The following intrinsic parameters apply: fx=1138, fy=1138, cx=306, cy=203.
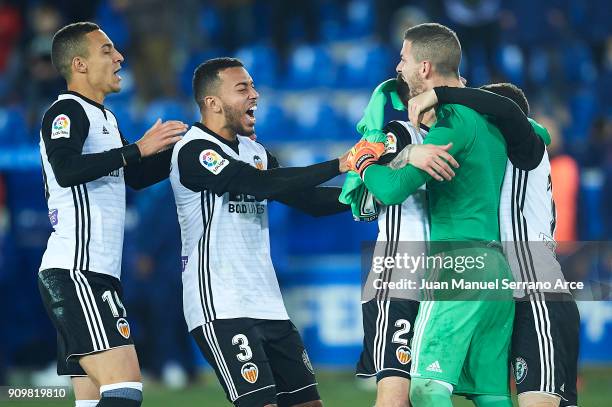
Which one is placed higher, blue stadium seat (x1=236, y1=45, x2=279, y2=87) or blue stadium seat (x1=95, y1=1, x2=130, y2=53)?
blue stadium seat (x1=95, y1=1, x2=130, y2=53)

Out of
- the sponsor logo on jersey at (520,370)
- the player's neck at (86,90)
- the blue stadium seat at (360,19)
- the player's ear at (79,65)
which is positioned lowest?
the sponsor logo on jersey at (520,370)

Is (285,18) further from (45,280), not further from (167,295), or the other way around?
(45,280)

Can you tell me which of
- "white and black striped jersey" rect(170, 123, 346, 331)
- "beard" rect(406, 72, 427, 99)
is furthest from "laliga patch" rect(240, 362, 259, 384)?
"beard" rect(406, 72, 427, 99)

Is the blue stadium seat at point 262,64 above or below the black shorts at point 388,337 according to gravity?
above

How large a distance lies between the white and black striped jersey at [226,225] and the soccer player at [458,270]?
0.65m

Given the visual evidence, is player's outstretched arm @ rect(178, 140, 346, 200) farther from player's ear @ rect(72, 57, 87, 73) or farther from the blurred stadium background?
the blurred stadium background

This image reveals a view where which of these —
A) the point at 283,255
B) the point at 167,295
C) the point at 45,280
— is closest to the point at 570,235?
the point at 283,255

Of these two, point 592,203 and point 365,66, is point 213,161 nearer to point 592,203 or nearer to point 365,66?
point 592,203

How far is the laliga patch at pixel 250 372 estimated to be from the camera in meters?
6.26

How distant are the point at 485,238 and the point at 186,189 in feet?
5.90

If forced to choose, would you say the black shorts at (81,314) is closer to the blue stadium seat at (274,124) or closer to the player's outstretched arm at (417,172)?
the player's outstretched arm at (417,172)

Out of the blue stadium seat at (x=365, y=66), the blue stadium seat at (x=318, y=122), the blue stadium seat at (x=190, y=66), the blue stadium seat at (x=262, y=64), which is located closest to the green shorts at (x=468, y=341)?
the blue stadium seat at (x=318, y=122)

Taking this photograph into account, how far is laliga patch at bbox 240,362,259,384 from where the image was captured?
6258 mm

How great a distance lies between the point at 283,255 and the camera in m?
12.4
